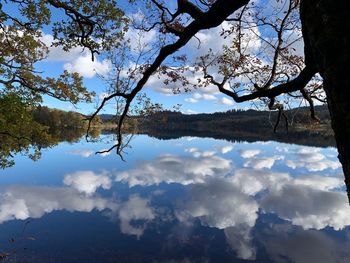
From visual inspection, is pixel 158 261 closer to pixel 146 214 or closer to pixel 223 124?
pixel 146 214

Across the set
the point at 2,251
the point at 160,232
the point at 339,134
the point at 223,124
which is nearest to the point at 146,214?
the point at 160,232

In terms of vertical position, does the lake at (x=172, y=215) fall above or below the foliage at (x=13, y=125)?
below

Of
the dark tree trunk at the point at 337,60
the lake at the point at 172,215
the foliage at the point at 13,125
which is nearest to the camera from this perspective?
the dark tree trunk at the point at 337,60

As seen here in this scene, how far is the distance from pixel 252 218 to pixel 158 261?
8.11 m

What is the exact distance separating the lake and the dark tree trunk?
401 inches

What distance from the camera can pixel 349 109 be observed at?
1.89 metres

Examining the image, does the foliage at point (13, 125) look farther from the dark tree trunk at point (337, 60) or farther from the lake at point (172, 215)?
the dark tree trunk at point (337, 60)

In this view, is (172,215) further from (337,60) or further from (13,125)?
(337,60)

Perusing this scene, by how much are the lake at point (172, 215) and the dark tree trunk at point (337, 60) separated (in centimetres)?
1018

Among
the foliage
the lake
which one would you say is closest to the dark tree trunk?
the lake

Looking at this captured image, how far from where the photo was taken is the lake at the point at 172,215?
15906 mm

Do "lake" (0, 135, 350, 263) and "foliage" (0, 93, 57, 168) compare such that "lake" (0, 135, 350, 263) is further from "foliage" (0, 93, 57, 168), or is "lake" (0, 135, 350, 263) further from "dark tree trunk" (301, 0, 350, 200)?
"dark tree trunk" (301, 0, 350, 200)

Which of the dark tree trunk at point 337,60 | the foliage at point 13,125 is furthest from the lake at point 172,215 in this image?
the dark tree trunk at point 337,60

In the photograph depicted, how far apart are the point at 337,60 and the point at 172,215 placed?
20.4 m
